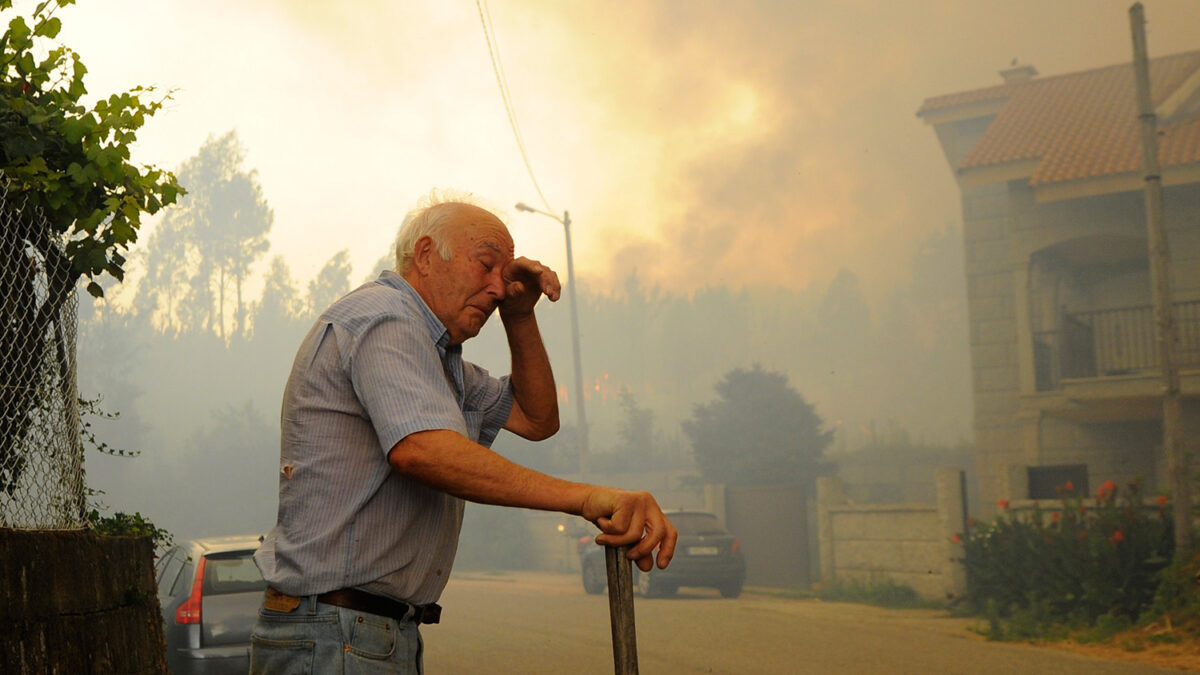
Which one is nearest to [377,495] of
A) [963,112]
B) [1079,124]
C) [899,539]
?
[899,539]

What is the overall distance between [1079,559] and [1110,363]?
716 cm

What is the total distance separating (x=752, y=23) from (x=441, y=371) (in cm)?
5129

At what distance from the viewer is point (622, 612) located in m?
2.35

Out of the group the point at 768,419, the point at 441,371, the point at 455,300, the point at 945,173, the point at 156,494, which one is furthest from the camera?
the point at 156,494

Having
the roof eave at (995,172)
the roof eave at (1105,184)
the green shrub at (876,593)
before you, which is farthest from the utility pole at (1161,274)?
the roof eave at (995,172)

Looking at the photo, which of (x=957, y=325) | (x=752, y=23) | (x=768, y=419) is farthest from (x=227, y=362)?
(x=768, y=419)

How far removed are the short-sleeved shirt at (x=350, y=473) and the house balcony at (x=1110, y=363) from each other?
17800 millimetres

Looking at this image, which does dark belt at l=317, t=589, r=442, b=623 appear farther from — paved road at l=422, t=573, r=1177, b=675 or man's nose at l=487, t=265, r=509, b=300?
paved road at l=422, t=573, r=1177, b=675

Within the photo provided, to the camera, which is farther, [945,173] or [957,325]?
[957,325]

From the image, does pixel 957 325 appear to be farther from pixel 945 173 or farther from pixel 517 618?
pixel 517 618

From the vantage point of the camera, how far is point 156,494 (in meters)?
67.9

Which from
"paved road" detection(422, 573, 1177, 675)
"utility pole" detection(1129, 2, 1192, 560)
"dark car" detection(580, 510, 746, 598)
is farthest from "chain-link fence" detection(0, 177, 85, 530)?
"dark car" detection(580, 510, 746, 598)

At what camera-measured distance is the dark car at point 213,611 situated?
31.4ft

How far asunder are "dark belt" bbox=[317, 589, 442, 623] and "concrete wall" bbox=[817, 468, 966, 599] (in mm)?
14758
